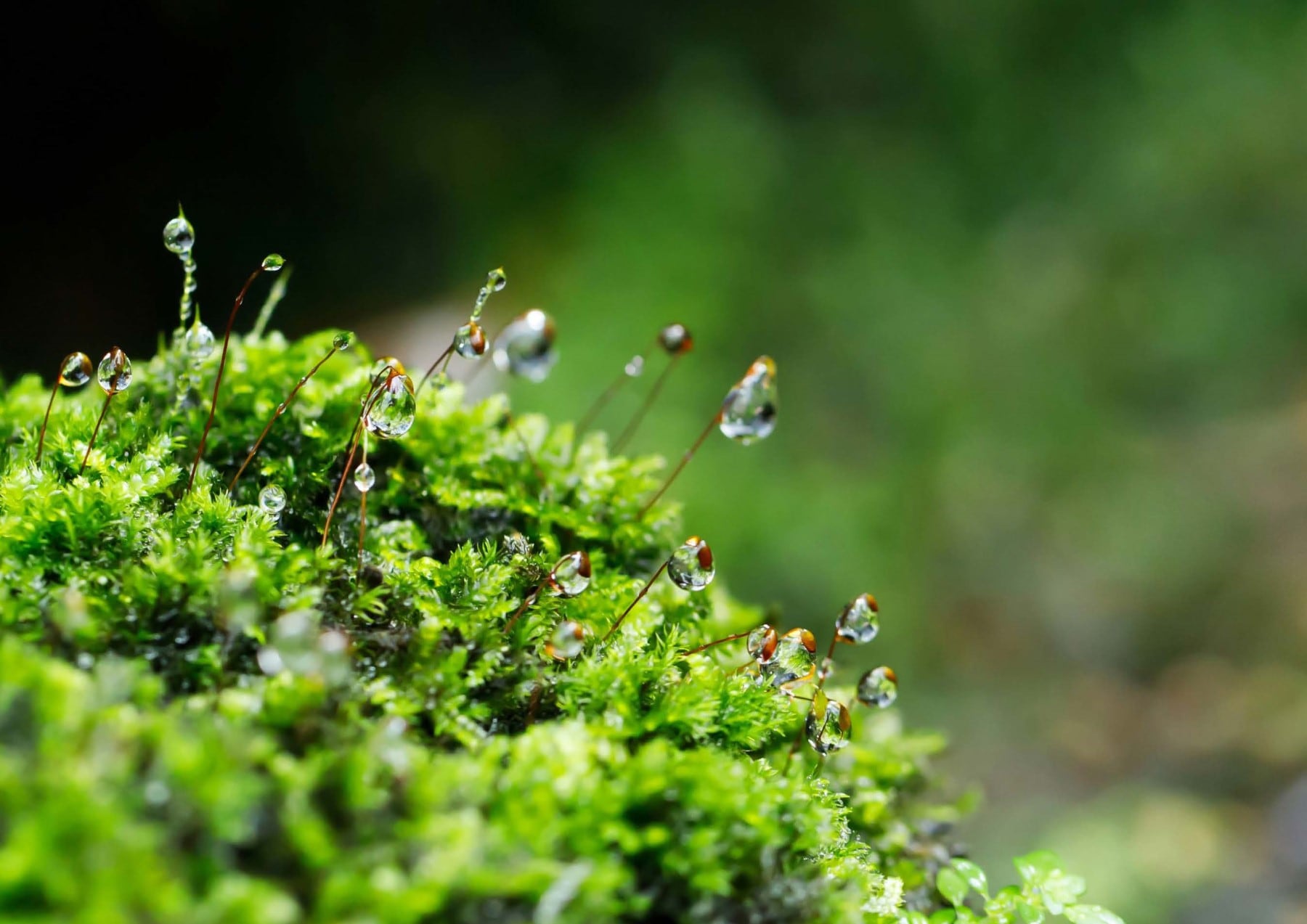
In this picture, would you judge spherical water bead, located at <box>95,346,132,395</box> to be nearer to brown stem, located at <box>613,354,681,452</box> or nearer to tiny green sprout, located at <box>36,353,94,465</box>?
tiny green sprout, located at <box>36,353,94,465</box>

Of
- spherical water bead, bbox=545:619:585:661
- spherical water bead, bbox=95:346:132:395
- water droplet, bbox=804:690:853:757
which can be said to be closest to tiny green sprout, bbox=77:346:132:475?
spherical water bead, bbox=95:346:132:395

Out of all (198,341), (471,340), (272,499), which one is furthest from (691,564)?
(198,341)


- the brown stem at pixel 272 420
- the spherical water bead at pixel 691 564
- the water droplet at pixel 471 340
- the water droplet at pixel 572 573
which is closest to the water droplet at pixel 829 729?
the spherical water bead at pixel 691 564

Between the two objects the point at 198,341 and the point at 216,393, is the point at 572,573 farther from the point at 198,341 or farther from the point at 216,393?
the point at 198,341

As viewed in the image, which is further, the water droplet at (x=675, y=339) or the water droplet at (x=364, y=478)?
the water droplet at (x=675, y=339)

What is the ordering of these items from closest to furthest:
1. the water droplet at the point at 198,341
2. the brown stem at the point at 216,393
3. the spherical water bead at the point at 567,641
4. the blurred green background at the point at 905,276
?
1. the spherical water bead at the point at 567,641
2. the brown stem at the point at 216,393
3. the water droplet at the point at 198,341
4. the blurred green background at the point at 905,276

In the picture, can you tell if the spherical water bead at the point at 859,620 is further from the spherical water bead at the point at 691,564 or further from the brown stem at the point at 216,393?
the brown stem at the point at 216,393

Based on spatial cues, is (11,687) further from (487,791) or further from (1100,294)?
(1100,294)
